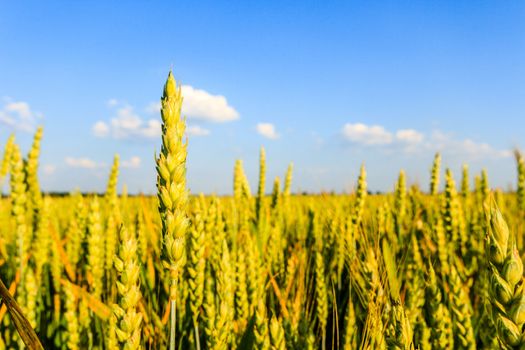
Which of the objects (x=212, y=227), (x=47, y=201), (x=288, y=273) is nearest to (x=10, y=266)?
(x=47, y=201)

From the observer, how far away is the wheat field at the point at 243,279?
652 millimetres

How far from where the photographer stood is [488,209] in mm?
556

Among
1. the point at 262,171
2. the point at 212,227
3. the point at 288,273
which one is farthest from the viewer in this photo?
the point at 262,171

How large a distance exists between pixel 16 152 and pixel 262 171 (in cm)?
183

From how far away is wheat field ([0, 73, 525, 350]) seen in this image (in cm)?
65

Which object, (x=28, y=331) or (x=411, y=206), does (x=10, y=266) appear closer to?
(x=28, y=331)

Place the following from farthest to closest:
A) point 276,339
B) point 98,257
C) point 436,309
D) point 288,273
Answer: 1. point 288,273
2. point 98,257
3. point 436,309
4. point 276,339

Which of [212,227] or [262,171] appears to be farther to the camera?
[262,171]

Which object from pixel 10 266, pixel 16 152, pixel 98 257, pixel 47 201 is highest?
pixel 16 152

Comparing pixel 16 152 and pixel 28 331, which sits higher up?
pixel 16 152

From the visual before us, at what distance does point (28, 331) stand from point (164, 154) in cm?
29

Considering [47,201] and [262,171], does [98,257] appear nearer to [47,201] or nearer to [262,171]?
[47,201]

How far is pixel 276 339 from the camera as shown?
978mm

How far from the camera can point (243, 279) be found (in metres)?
1.41
